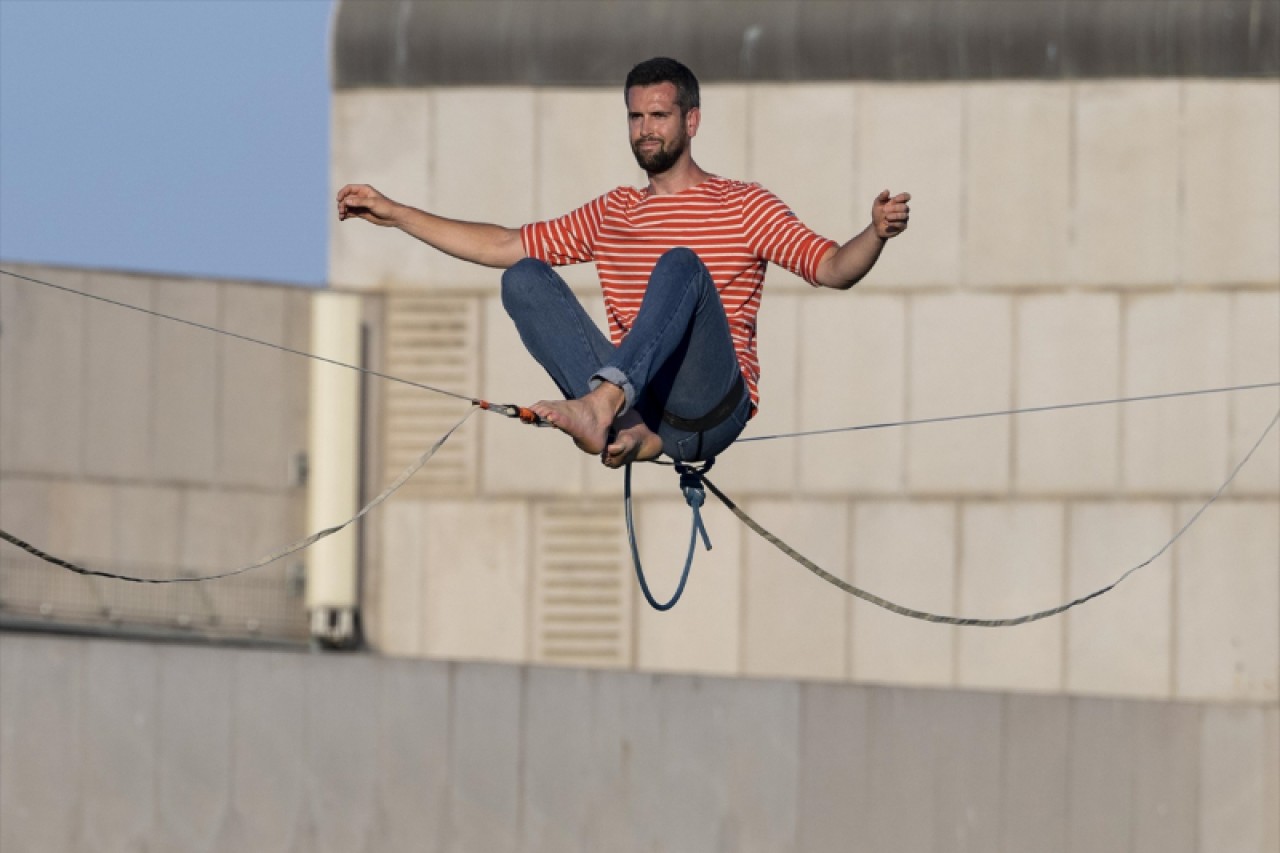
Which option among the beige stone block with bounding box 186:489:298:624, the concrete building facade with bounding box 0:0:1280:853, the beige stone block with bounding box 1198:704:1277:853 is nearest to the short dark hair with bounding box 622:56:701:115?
the beige stone block with bounding box 1198:704:1277:853

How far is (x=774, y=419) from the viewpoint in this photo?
25.4 metres

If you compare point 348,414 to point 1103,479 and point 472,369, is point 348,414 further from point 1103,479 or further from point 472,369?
point 1103,479

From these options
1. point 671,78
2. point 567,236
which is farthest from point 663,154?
point 567,236

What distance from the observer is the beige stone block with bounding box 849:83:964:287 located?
25.4 metres

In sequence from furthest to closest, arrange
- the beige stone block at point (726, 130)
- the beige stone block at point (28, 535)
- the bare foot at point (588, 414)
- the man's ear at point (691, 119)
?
the beige stone block at point (726, 130)
the beige stone block at point (28, 535)
the man's ear at point (691, 119)
the bare foot at point (588, 414)

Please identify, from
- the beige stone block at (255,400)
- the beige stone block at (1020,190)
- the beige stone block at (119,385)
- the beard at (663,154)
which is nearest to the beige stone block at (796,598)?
the beige stone block at (1020,190)

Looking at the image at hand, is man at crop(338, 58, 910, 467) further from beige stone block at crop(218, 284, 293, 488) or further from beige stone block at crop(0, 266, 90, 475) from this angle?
beige stone block at crop(218, 284, 293, 488)

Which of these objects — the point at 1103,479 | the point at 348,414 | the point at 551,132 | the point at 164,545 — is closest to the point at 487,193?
the point at 551,132

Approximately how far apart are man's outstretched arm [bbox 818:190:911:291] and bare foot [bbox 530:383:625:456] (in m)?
0.99

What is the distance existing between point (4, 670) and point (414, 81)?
26.7 ft

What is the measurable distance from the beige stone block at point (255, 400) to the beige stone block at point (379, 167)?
863mm

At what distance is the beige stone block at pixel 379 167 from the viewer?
26.5 metres

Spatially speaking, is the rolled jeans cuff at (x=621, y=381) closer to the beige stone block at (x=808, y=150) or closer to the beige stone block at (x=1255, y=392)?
the beige stone block at (x=808, y=150)

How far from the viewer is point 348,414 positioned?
26.3 metres
